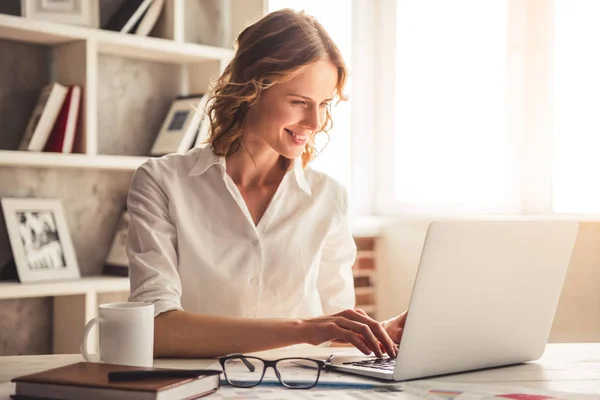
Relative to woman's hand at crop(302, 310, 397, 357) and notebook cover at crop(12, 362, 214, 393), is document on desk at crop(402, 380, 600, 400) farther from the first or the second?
notebook cover at crop(12, 362, 214, 393)

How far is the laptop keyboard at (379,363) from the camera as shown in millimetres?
1316

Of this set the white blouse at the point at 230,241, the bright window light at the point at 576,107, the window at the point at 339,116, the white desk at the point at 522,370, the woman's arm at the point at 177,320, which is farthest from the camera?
the window at the point at 339,116

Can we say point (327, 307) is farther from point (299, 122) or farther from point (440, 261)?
point (440, 261)

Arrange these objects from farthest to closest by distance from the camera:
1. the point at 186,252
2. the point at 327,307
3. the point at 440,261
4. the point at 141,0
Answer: the point at 141,0
the point at 327,307
the point at 186,252
the point at 440,261

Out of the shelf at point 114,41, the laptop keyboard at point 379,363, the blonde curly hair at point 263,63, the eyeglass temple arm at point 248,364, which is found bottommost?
the laptop keyboard at point 379,363

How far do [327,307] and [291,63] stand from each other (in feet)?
1.99

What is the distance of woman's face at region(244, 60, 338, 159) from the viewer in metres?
1.87

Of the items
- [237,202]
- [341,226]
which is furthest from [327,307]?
[237,202]

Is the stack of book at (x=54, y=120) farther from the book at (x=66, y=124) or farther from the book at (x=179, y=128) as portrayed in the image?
the book at (x=179, y=128)

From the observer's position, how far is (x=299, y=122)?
73.9 inches

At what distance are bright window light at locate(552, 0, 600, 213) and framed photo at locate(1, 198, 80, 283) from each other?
1819 mm

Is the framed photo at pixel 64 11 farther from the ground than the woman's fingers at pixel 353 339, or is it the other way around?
the framed photo at pixel 64 11

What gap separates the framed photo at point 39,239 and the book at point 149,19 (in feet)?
2.30

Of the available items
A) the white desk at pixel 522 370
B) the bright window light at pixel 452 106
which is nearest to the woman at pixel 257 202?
the white desk at pixel 522 370
